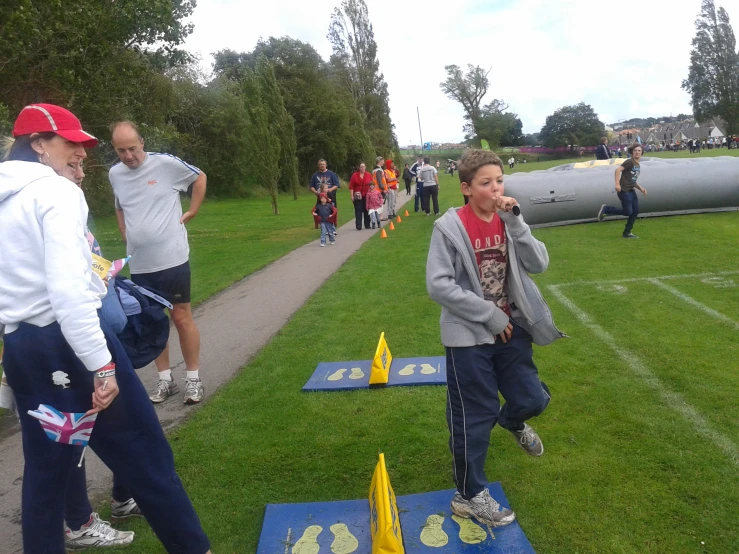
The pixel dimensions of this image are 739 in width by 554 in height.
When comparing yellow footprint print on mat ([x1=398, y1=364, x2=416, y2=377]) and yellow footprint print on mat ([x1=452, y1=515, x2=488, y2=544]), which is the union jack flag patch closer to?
yellow footprint print on mat ([x1=452, y1=515, x2=488, y2=544])

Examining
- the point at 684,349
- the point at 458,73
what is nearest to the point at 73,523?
the point at 684,349

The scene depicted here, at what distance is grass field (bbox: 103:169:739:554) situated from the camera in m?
3.37

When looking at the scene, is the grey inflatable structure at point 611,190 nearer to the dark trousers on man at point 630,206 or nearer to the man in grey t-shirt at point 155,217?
the dark trousers on man at point 630,206

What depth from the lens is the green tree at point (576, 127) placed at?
106688mm

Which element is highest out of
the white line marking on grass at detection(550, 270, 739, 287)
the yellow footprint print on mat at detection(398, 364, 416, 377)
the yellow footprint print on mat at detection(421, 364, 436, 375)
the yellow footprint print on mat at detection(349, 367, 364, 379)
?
the yellow footprint print on mat at detection(349, 367, 364, 379)

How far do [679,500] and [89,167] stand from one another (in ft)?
57.7

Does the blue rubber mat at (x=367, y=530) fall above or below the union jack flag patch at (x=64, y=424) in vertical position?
below

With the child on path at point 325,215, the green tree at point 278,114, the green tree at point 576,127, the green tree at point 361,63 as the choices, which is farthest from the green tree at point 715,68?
the child on path at point 325,215

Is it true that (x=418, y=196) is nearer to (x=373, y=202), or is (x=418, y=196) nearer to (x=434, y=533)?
(x=373, y=202)

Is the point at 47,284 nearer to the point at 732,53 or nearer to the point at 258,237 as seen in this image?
the point at 258,237

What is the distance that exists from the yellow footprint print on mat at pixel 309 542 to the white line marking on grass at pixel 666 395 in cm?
259

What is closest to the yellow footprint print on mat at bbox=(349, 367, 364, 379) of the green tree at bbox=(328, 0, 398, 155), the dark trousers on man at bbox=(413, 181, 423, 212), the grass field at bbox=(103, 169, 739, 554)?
the grass field at bbox=(103, 169, 739, 554)

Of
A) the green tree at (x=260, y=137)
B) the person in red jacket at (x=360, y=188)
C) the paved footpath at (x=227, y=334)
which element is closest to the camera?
the paved footpath at (x=227, y=334)

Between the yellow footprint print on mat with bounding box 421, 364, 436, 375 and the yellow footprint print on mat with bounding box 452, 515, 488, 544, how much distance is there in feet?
7.39
